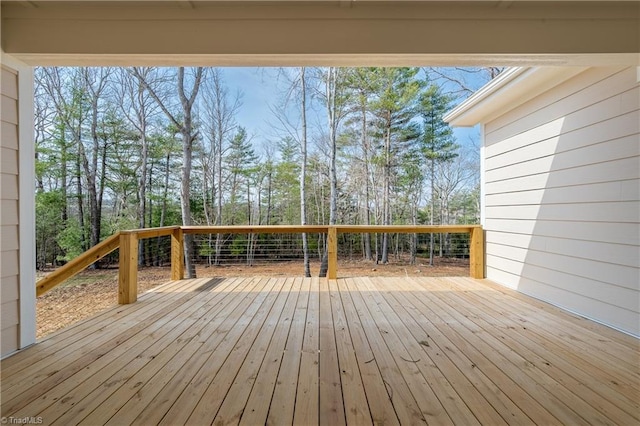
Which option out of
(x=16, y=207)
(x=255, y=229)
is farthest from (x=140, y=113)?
(x=16, y=207)

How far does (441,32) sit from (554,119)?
218 centimetres

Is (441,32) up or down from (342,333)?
up

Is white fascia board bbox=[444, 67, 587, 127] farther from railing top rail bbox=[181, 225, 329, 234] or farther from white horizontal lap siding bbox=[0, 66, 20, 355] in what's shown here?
white horizontal lap siding bbox=[0, 66, 20, 355]

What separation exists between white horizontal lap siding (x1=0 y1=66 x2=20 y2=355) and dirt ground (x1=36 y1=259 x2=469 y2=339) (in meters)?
2.41

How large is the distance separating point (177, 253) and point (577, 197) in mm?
4916

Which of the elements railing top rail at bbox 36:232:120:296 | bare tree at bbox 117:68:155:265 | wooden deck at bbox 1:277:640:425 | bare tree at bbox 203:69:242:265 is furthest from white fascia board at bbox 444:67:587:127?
bare tree at bbox 117:68:155:265

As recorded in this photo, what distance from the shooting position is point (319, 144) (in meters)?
8.55

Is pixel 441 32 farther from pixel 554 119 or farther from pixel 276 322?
pixel 276 322

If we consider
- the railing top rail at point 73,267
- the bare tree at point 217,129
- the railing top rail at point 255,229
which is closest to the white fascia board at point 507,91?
the railing top rail at point 255,229

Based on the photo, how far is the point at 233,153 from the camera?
387 inches

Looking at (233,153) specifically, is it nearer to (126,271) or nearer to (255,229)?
(255,229)

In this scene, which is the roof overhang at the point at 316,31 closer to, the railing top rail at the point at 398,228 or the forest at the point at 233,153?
the railing top rail at the point at 398,228

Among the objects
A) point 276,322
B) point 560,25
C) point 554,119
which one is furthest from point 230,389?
point 554,119

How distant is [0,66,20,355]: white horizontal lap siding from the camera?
1.85m
